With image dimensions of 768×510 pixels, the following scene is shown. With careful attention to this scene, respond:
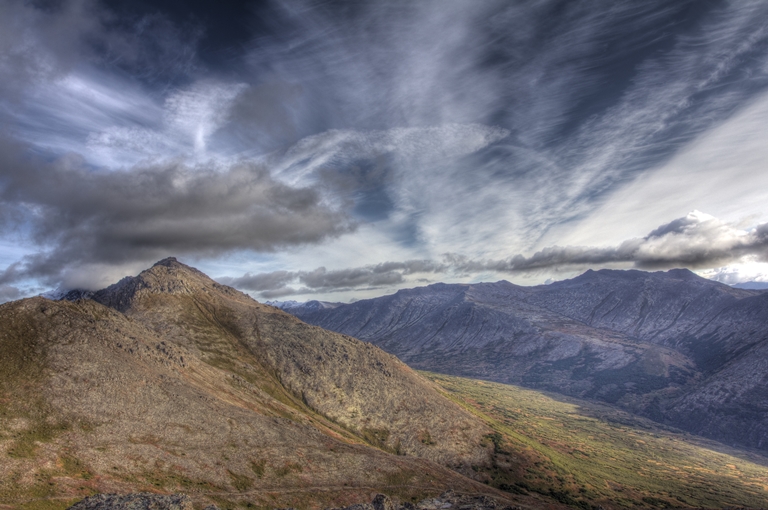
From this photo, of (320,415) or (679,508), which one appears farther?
(320,415)

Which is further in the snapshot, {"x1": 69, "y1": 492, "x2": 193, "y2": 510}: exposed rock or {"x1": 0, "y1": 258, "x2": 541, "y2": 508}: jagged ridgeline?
{"x1": 0, "y1": 258, "x2": 541, "y2": 508}: jagged ridgeline

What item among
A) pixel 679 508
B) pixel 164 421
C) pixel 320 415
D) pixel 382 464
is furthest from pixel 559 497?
pixel 164 421

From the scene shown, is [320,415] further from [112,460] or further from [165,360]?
[112,460]

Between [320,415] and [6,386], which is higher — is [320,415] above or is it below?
below

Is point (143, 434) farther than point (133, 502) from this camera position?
Yes

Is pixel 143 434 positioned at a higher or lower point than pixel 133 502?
higher

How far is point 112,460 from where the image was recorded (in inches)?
3807

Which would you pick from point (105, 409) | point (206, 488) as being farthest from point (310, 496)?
point (105, 409)

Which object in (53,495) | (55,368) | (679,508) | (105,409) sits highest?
(55,368)

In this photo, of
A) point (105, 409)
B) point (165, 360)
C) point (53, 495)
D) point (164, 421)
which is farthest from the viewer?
point (165, 360)

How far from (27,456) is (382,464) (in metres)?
105

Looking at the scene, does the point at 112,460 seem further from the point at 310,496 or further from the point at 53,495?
the point at 310,496

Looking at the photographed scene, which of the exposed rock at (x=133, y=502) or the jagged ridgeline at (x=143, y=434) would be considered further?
the jagged ridgeline at (x=143, y=434)

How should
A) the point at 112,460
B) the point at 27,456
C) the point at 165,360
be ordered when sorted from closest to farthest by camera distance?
the point at 27,456
the point at 112,460
the point at 165,360
